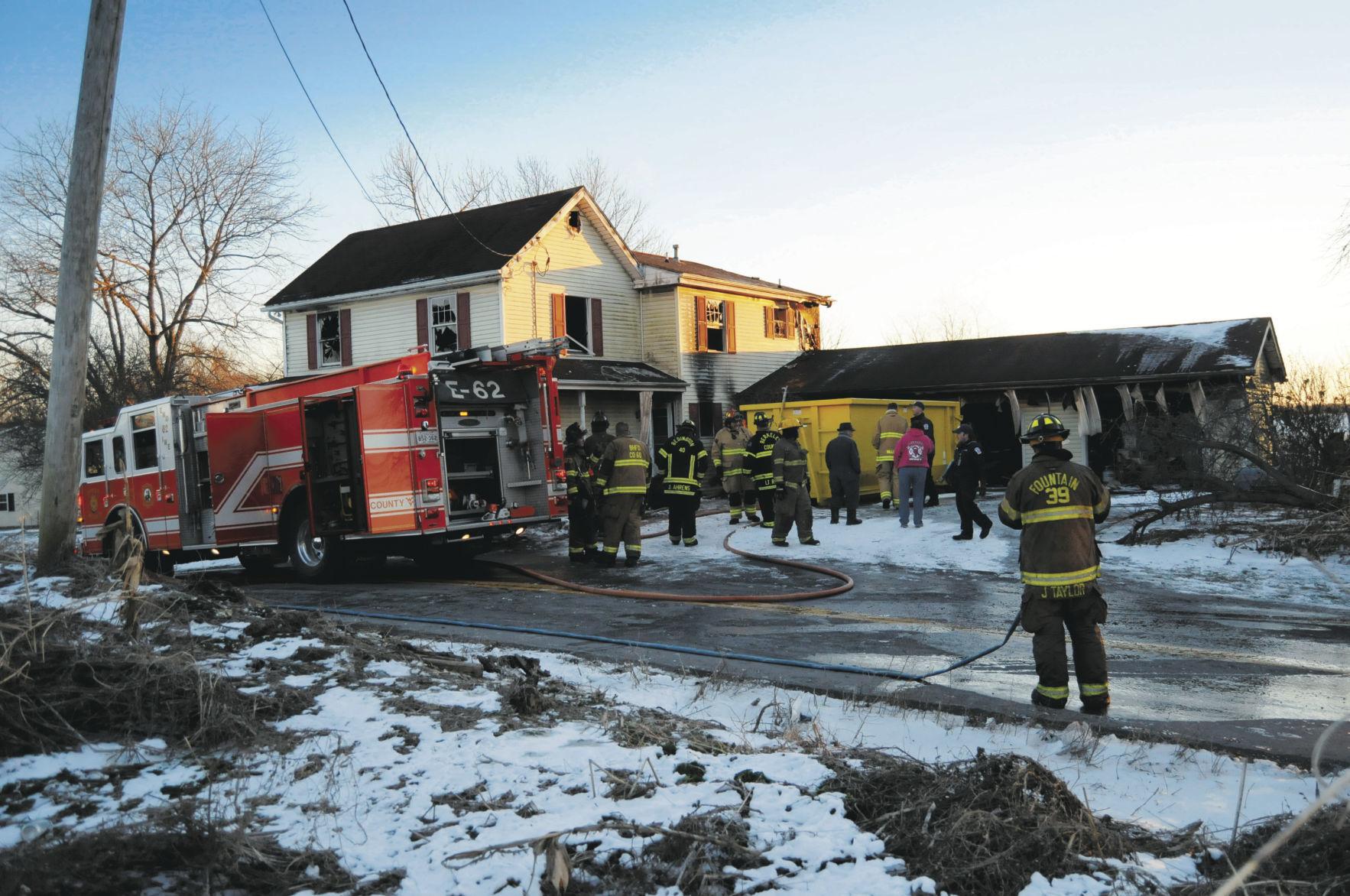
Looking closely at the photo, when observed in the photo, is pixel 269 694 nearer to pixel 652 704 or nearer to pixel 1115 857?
pixel 652 704

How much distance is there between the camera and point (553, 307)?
1016 inches

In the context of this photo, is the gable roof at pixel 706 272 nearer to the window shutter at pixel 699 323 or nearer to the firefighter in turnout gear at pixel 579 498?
the window shutter at pixel 699 323

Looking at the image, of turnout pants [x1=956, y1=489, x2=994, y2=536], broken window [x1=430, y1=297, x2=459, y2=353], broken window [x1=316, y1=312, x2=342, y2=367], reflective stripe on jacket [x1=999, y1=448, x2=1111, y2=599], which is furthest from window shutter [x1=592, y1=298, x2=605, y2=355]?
reflective stripe on jacket [x1=999, y1=448, x2=1111, y2=599]

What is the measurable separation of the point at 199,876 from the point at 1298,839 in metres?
3.48

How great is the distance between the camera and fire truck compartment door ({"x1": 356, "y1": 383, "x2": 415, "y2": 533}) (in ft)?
38.7

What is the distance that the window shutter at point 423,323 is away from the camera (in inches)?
1003

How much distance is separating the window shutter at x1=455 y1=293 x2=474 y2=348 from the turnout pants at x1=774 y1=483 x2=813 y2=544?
12441 mm

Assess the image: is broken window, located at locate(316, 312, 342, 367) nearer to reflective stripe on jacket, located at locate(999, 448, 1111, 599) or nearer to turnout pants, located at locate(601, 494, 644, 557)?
turnout pants, located at locate(601, 494, 644, 557)

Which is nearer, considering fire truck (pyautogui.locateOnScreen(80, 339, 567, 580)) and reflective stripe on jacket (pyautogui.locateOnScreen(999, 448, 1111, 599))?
reflective stripe on jacket (pyautogui.locateOnScreen(999, 448, 1111, 599))

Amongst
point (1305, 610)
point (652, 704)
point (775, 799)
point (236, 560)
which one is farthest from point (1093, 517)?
point (236, 560)

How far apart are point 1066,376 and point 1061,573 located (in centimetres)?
2035

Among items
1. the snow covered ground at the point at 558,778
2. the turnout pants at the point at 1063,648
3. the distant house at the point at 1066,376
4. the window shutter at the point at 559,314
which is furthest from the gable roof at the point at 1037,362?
the snow covered ground at the point at 558,778

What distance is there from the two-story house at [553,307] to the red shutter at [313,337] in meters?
0.03

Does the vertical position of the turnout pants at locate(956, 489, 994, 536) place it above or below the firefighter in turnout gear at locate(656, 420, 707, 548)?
below
